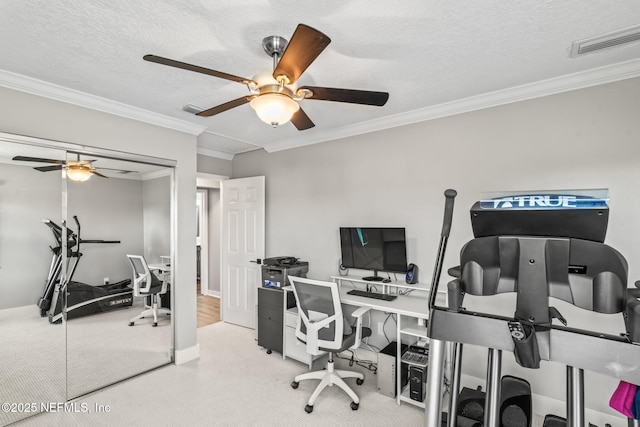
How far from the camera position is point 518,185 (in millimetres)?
2586

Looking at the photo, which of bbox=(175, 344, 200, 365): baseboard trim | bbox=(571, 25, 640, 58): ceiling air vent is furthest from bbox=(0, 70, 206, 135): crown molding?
bbox=(571, 25, 640, 58): ceiling air vent

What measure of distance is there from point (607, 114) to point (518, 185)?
737 millimetres

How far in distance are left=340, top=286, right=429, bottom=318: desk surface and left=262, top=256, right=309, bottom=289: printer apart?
0.79 metres

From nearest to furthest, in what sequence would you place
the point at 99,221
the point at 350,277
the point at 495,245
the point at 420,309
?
the point at 495,245 < the point at 420,309 < the point at 99,221 < the point at 350,277

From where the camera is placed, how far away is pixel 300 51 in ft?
4.69

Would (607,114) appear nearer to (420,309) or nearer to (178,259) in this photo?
(420,309)

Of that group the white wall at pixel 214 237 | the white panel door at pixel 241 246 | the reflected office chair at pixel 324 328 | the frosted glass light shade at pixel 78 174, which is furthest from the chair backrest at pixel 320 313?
the white wall at pixel 214 237

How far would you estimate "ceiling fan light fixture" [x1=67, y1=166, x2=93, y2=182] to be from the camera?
2670 mm

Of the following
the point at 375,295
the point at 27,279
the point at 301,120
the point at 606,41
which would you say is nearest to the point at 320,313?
the point at 375,295

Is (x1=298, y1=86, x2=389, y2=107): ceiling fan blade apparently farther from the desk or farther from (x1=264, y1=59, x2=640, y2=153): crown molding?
the desk

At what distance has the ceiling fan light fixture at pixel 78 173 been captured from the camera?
267 centimetres

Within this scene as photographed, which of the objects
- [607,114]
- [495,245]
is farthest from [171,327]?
[607,114]

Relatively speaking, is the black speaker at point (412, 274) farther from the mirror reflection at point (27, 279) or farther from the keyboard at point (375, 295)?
the mirror reflection at point (27, 279)

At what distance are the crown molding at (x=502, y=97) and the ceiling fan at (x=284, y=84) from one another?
1.37 meters
